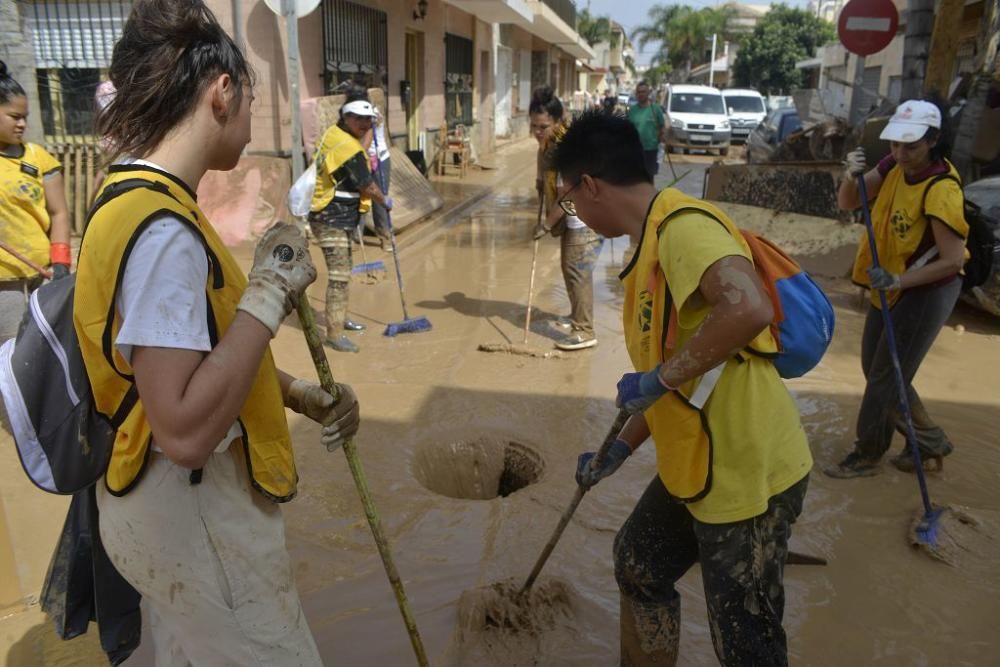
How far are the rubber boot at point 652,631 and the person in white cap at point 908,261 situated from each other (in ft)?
6.71

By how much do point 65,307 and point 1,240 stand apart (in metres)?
2.74

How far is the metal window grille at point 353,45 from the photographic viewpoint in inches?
387

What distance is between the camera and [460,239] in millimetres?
9688

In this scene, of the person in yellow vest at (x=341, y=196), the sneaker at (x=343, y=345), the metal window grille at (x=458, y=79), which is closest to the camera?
the person in yellow vest at (x=341, y=196)

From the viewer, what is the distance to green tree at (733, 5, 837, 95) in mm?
40500

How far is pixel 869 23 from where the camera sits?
7543 millimetres

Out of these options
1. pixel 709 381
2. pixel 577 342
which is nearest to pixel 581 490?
pixel 709 381

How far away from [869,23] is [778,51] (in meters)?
36.9

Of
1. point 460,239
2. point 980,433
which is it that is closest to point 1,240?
point 980,433

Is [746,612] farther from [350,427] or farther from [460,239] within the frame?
[460,239]

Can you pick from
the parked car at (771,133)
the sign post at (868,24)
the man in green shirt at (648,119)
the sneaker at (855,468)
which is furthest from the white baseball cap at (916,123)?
the parked car at (771,133)

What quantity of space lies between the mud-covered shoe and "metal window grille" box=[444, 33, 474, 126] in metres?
13.8

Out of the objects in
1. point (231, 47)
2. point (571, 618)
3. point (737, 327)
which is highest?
point (231, 47)

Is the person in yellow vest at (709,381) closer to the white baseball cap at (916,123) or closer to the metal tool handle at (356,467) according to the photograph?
the metal tool handle at (356,467)
